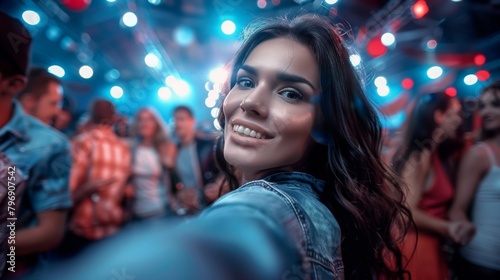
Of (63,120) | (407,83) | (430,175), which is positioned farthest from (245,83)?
(407,83)

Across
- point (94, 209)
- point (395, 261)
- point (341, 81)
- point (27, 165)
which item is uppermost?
point (341, 81)

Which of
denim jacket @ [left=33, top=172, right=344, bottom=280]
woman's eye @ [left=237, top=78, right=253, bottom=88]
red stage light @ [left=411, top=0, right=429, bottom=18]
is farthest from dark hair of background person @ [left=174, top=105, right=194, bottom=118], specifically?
denim jacket @ [left=33, top=172, right=344, bottom=280]

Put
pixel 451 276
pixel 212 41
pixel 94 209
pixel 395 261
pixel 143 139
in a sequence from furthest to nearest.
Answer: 1. pixel 212 41
2. pixel 143 139
3. pixel 94 209
4. pixel 451 276
5. pixel 395 261

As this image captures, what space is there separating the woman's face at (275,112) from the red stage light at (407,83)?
5.50 metres

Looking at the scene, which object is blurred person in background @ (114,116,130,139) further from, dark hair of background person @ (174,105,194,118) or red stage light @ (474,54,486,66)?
red stage light @ (474,54,486,66)

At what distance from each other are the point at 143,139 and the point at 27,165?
2689 millimetres

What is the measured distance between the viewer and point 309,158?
3.75ft

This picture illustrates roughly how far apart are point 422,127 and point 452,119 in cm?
24

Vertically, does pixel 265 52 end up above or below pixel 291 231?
above

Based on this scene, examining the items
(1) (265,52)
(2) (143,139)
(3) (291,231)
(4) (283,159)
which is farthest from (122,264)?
(2) (143,139)

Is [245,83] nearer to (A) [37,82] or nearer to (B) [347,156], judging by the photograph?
(B) [347,156]

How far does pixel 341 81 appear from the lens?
1047 mm

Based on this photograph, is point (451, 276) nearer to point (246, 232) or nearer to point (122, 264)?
point (246, 232)

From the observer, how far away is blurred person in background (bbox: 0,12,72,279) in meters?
1.00
